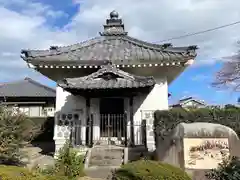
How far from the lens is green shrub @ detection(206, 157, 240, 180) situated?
27.8ft

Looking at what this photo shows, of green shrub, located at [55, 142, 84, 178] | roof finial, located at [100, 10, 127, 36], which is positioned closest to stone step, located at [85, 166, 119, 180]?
green shrub, located at [55, 142, 84, 178]

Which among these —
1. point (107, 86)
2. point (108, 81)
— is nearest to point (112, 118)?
point (108, 81)

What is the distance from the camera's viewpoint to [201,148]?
32.3 feet

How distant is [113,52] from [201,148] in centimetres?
962

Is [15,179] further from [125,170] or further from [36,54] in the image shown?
[36,54]

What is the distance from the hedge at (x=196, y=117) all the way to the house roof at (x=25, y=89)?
70.1ft

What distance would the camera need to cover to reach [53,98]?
3244 centimetres

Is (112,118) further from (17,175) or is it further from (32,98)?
(32,98)

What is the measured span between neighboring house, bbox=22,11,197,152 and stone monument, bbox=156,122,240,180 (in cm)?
508

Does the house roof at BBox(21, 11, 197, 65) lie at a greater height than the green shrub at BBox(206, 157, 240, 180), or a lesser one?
A: greater

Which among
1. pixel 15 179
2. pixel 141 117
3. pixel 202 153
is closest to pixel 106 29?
pixel 141 117

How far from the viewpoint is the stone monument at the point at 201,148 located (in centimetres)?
972

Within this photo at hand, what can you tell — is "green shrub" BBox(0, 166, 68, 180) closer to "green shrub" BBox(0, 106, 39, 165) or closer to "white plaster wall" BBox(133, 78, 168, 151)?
"green shrub" BBox(0, 106, 39, 165)

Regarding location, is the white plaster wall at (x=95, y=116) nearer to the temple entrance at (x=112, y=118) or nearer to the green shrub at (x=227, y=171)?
the temple entrance at (x=112, y=118)
